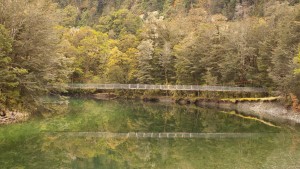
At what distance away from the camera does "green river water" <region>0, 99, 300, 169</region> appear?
16156mm

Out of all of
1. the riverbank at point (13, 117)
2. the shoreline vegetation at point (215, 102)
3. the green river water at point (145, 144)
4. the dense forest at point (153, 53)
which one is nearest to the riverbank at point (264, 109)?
the shoreline vegetation at point (215, 102)

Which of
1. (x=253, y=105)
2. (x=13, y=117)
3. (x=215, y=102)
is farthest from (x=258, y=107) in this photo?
(x=13, y=117)

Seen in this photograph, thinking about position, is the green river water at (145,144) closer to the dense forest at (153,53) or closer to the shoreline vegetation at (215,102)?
the shoreline vegetation at (215,102)

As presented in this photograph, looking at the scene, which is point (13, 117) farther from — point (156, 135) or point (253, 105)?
point (253, 105)

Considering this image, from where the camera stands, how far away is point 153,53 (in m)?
53.4

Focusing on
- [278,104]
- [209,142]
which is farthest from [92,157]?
[278,104]

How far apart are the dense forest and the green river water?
3824 millimetres

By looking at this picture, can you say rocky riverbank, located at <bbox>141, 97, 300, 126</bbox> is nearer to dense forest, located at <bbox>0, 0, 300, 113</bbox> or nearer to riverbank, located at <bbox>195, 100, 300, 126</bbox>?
riverbank, located at <bbox>195, 100, 300, 126</bbox>

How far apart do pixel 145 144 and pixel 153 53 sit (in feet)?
110

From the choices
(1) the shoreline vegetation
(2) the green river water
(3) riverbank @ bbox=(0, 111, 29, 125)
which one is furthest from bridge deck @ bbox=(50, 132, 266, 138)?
(1) the shoreline vegetation

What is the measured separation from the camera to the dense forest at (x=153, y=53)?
2555 centimetres

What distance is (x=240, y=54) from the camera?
44125 mm

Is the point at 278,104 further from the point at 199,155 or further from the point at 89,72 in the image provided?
the point at 89,72

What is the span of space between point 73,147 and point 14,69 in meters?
7.55
